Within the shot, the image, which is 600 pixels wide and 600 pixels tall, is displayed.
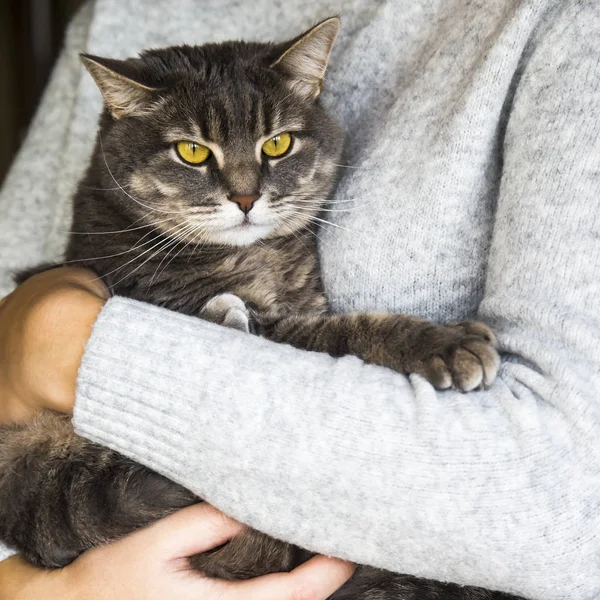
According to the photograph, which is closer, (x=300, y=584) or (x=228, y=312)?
(x=300, y=584)

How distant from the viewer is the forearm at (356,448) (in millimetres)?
747

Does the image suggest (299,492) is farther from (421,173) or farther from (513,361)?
(421,173)

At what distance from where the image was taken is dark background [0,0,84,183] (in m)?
2.90

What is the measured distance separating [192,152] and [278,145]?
17 cm

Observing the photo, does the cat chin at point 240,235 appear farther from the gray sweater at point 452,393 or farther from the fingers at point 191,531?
the fingers at point 191,531

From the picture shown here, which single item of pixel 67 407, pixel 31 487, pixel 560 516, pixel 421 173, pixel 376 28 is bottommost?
pixel 31 487

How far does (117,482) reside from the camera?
95 centimetres

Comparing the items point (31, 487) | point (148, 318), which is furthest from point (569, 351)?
point (31, 487)

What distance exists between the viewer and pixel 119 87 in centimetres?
116

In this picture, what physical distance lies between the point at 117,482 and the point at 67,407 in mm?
136

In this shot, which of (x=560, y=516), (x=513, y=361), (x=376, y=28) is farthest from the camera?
(x=376, y=28)

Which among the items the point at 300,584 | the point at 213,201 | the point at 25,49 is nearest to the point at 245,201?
the point at 213,201

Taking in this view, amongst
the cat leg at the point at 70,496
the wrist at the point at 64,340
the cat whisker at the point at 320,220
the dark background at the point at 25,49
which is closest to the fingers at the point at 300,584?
the cat leg at the point at 70,496

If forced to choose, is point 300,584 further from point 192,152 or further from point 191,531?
point 192,152
